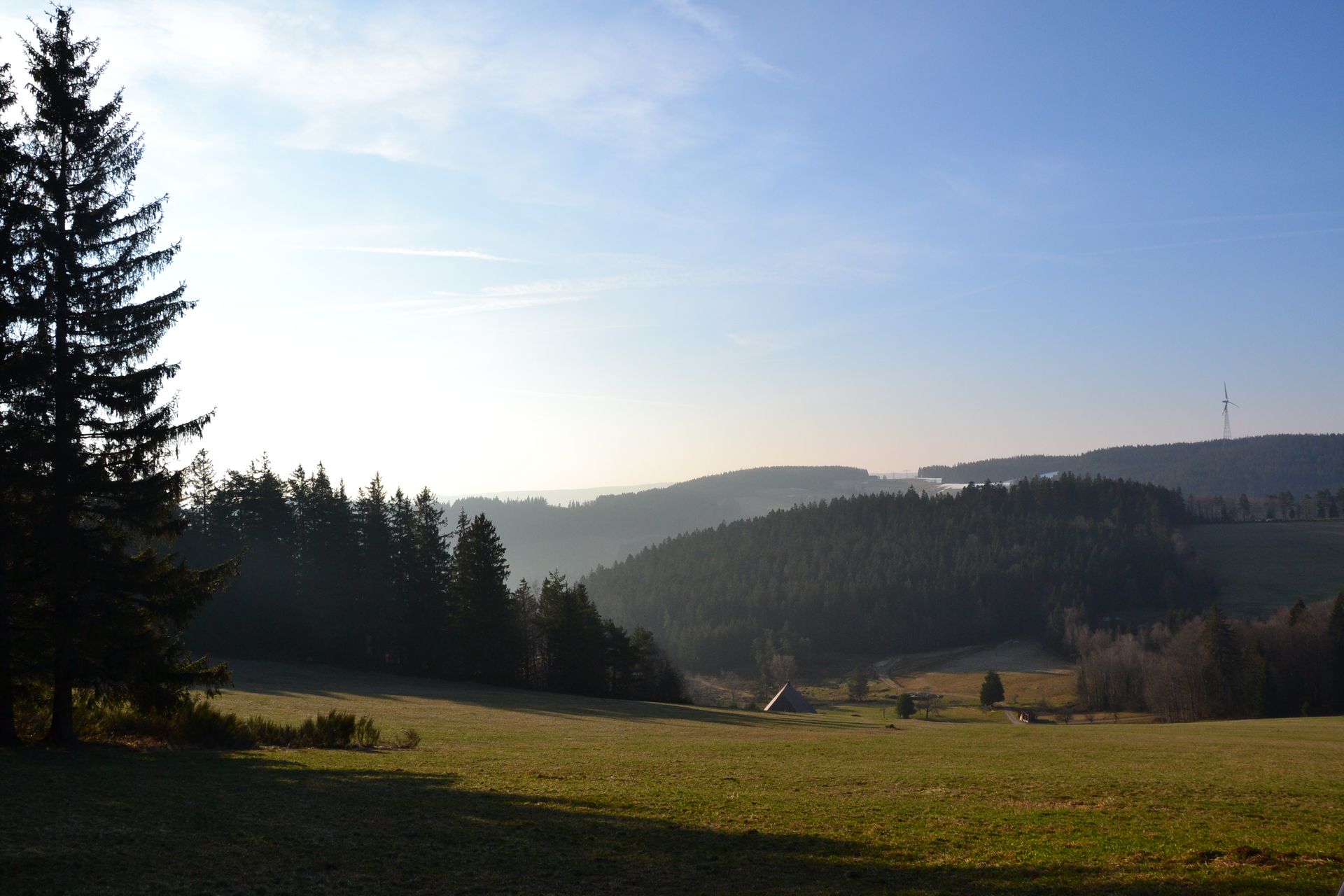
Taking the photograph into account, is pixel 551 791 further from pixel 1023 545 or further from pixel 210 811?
pixel 1023 545

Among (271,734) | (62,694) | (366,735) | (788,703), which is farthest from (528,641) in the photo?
(62,694)

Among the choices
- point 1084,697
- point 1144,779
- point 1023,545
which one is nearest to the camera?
point 1144,779

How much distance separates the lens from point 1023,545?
512 feet

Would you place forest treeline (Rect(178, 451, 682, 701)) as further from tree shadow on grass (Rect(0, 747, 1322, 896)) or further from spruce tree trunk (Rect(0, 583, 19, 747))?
tree shadow on grass (Rect(0, 747, 1322, 896))

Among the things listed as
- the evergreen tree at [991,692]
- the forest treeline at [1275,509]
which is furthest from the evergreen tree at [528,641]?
the forest treeline at [1275,509]

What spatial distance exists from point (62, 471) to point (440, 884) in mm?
14018

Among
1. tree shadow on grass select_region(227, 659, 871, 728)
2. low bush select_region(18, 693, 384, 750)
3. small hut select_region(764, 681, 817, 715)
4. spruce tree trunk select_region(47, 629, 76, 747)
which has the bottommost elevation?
small hut select_region(764, 681, 817, 715)

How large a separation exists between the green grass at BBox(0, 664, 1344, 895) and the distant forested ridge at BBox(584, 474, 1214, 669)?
126 metres

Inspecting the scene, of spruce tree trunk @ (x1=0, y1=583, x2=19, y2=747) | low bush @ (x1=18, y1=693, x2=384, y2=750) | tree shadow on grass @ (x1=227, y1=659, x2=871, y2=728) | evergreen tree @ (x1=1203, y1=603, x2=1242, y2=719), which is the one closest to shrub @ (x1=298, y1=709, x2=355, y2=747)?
low bush @ (x1=18, y1=693, x2=384, y2=750)

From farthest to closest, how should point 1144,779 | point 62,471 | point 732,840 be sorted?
point 1144,779 < point 62,471 < point 732,840

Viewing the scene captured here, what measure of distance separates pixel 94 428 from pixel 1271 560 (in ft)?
580

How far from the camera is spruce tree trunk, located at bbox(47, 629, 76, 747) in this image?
16.3 meters

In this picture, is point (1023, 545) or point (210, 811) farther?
point (1023, 545)

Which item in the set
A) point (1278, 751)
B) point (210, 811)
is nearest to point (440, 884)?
point (210, 811)
